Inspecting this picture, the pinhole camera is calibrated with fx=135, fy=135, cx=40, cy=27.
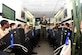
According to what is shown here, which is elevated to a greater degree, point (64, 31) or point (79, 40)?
point (64, 31)

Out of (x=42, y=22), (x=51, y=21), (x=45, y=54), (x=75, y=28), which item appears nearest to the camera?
(x=75, y=28)

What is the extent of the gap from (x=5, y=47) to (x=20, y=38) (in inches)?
15.5

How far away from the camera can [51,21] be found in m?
18.8

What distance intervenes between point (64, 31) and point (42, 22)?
25.9 feet

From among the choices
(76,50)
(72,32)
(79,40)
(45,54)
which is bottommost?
(45,54)

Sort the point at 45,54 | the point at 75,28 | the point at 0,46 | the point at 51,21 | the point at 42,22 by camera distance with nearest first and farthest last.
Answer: the point at 0,46 < the point at 75,28 < the point at 45,54 < the point at 42,22 < the point at 51,21

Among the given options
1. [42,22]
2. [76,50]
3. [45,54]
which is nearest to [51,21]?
[42,22]

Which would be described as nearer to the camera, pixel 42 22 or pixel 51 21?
pixel 42 22

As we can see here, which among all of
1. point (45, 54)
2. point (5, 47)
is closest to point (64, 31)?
point (5, 47)

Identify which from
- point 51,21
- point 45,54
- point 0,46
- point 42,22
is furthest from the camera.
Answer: point 51,21

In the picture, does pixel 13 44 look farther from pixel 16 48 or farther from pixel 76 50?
pixel 76 50

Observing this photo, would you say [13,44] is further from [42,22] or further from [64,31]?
[42,22]

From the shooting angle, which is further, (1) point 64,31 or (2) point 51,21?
(2) point 51,21

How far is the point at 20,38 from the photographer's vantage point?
3.12 metres
